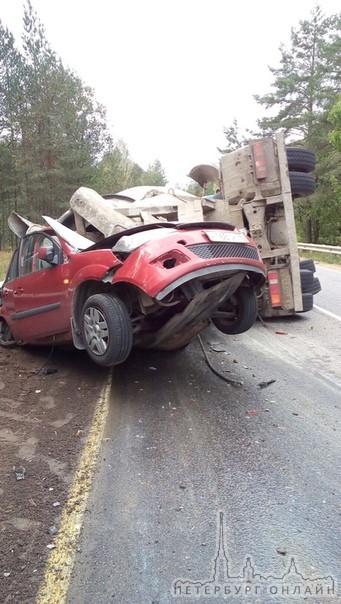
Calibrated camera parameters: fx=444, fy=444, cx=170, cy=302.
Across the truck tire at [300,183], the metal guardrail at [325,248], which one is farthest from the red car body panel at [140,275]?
the metal guardrail at [325,248]

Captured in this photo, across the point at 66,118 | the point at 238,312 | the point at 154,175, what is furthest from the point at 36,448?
the point at 154,175

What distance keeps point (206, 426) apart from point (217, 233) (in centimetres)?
163

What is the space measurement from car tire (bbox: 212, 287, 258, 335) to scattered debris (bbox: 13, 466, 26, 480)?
2.43m

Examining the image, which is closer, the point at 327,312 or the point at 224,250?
the point at 224,250

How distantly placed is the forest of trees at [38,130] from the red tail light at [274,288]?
20.8 m

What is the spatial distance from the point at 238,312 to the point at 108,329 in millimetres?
1523

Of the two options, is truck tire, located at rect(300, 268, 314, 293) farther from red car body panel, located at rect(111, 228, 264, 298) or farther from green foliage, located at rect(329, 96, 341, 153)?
green foliage, located at rect(329, 96, 341, 153)

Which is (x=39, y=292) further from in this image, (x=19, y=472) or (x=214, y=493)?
(x=214, y=493)

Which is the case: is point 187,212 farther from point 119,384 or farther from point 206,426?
point 206,426

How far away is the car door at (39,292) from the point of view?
4.63 meters

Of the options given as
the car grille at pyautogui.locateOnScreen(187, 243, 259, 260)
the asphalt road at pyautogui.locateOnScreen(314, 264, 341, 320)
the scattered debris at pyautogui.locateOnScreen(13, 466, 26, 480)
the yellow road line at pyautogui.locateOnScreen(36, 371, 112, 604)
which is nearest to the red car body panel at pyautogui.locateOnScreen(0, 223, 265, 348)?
the car grille at pyautogui.locateOnScreen(187, 243, 259, 260)

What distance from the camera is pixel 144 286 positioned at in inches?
137

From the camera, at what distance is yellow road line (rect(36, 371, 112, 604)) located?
1.91 m

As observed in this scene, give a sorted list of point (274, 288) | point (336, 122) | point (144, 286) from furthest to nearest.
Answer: point (336, 122)
point (274, 288)
point (144, 286)
